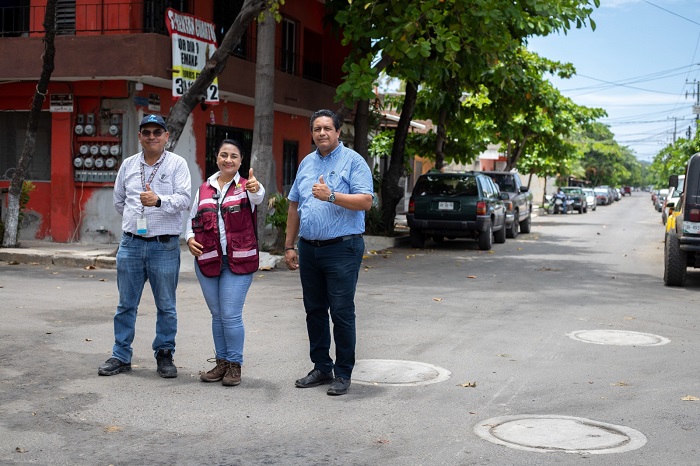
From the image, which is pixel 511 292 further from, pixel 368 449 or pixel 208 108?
pixel 208 108

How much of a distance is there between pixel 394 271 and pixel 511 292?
3141 millimetres

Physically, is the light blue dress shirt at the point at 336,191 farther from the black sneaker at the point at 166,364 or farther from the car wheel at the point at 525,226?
the car wheel at the point at 525,226

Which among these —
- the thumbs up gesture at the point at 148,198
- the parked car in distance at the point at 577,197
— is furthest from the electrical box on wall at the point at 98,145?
the parked car in distance at the point at 577,197

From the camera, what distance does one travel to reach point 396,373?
7.14m

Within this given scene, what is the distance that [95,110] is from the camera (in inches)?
735

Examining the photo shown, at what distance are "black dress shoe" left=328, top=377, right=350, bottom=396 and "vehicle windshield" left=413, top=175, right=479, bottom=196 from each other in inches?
568

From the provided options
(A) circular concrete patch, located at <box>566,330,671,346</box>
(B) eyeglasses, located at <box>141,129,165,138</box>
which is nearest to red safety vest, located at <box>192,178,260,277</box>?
(B) eyeglasses, located at <box>141,129,165,138</box>

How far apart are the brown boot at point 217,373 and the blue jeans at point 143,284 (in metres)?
0.42

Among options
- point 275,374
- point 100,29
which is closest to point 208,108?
point 100,29

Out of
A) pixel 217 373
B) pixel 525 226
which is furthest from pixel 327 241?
pixel 525 226

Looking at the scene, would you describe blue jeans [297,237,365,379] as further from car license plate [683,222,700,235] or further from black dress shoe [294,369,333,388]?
car license plate [683,222,700,235]

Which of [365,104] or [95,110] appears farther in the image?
[365,104]

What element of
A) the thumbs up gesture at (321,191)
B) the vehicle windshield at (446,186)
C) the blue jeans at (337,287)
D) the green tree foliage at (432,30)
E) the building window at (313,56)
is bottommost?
the blue jeans at (337,287)

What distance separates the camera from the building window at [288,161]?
2612 cm
